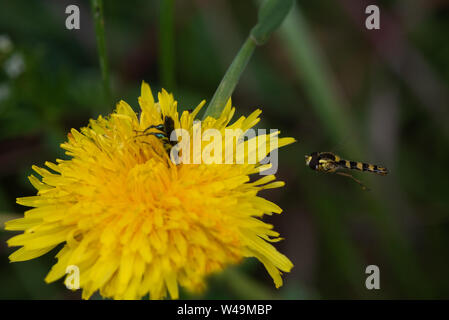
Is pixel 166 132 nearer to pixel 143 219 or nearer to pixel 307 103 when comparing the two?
pixel 143 219

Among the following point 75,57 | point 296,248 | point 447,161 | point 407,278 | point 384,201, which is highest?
point 75,57

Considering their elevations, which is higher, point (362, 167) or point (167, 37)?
point (167, 37)

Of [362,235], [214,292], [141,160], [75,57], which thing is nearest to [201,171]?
[141,160]

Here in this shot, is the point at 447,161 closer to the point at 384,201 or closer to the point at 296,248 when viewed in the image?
the point at 384,201

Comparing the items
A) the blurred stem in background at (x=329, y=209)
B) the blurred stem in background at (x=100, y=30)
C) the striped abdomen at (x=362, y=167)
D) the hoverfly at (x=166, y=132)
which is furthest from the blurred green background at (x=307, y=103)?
the hoverfly at (x=166, y=132)

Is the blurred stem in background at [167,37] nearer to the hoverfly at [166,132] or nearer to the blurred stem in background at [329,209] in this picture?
the blurred stem in background at [329,209]

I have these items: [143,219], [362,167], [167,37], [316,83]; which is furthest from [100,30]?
[316,83]
